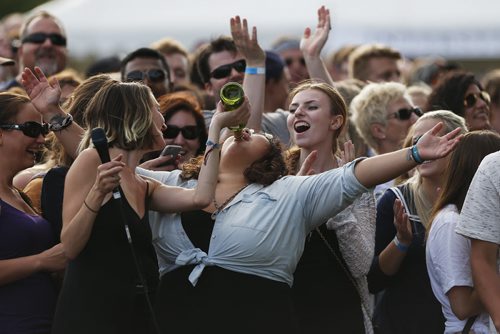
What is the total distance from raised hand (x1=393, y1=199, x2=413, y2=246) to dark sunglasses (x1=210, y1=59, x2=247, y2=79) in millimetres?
2097

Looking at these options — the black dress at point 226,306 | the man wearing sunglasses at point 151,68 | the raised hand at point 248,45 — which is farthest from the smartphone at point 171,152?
the man wearing sunglasses at point 151,68

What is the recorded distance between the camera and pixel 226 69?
7.72 meters

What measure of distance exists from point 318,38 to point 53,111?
243 centimetres

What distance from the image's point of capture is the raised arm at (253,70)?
6672 mm

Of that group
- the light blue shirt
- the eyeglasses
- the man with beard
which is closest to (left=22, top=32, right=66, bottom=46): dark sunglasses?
the man with beard

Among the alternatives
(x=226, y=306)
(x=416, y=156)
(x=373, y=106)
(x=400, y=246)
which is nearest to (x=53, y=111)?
(x=226, y=306)

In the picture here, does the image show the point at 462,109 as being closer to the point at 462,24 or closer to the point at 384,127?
the point at 384,127

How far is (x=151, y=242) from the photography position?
5.33m

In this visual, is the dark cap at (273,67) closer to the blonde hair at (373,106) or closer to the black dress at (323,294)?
the blonde hair at (373,106)

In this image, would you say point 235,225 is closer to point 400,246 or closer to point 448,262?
point 448,262

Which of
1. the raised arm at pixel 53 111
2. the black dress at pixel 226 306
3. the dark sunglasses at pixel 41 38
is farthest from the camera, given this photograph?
the dark sunglasses at pixel 41 38

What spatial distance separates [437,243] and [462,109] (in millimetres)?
2411

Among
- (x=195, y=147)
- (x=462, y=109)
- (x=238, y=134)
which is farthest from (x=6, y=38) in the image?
(x=238, y=134)

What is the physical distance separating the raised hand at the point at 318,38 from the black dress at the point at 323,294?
1.95 meters
